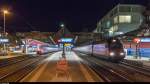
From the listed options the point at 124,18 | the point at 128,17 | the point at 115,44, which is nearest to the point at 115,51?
the point at 115,44

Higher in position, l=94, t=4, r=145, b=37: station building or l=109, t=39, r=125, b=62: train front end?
l=94, t=4, r=145, b=37: station building

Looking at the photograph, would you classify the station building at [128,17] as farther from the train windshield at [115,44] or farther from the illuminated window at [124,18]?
the train windshield at [115,44]

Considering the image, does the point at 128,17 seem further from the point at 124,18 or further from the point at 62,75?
the point at 62,75

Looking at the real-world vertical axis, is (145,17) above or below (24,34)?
above

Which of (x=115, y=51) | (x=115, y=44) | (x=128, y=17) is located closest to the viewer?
(x=115, y=51)

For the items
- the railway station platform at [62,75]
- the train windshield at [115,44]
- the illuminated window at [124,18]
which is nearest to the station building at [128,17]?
the illuminated window at [124,18]

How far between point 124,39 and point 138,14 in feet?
196

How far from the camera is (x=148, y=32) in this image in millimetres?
54531

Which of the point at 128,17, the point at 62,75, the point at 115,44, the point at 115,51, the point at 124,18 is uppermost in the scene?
the point at 128,17

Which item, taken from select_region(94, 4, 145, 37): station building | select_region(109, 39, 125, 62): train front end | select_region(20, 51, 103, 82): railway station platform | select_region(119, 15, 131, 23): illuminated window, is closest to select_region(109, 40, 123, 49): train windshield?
select_region(109, 39, 125, 62): train front end

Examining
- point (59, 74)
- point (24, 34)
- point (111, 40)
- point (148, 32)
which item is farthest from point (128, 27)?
point (59, 74)

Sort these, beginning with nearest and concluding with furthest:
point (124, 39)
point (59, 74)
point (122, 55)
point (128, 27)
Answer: point (59, 74)
point (122, 55)
point (124, 39)
point (128, 27)

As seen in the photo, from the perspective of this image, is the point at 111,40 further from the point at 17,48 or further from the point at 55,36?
the point at 17,48

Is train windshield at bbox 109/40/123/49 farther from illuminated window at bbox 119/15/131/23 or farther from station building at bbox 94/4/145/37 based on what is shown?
illuminated window at bbox 119/15/131/23
